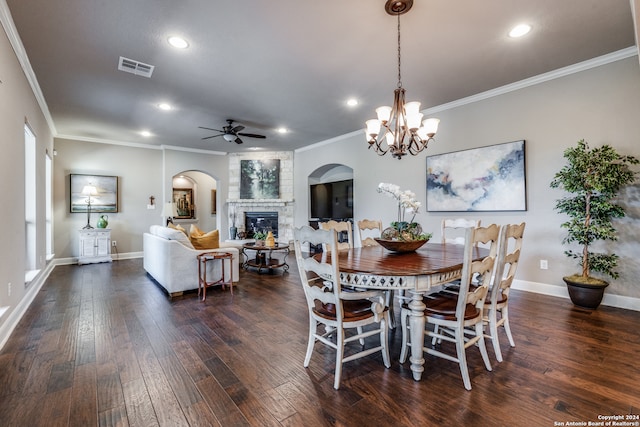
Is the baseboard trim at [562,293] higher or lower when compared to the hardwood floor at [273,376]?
higher

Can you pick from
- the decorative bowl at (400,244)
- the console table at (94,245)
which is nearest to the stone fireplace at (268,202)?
the console table at (94,245)

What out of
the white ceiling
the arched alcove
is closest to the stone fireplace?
the arched alcove

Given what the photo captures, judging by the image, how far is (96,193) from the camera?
6.69 metres

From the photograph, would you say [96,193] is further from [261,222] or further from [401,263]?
[401,263]

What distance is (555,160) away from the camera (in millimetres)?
3697

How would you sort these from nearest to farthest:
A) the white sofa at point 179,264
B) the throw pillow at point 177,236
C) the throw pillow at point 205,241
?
the white sofa at point 179,264, the throw pillow at point 177,236, the throw pillow at point 205,241

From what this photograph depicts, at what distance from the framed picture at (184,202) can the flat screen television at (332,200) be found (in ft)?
15.6

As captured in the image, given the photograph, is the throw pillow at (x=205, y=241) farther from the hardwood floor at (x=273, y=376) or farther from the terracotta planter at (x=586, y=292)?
the terracotta planter at (x=586, y=292)

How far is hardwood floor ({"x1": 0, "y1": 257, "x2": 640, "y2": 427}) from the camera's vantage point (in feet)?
5.37

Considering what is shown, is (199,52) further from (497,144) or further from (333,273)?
(497,144)

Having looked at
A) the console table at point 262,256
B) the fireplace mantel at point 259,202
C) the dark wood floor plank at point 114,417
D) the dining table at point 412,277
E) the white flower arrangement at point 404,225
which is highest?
the fireplace mantel at point 259,202

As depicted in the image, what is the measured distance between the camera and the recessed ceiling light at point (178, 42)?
2.87 metres

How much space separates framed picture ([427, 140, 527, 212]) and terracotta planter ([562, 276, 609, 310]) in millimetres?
1059

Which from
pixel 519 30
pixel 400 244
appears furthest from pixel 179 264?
pixel 519 30
